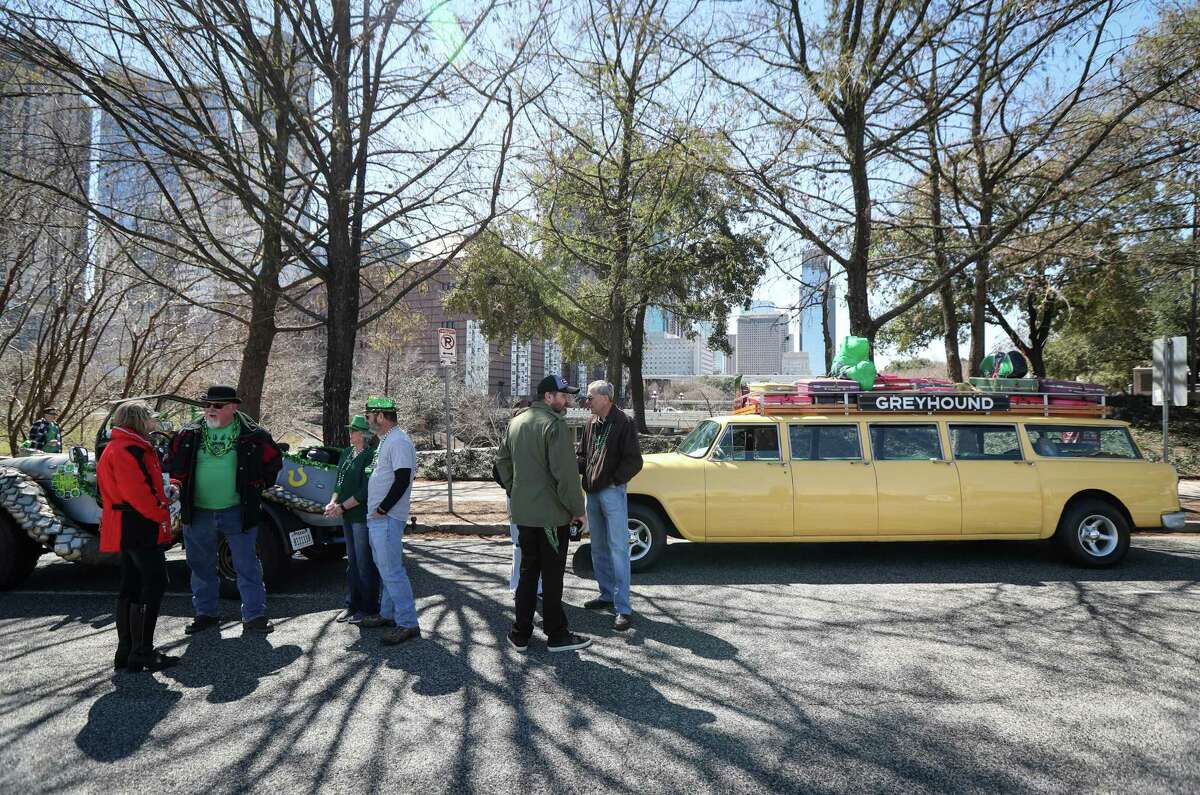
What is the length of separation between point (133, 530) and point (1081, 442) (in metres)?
8.48

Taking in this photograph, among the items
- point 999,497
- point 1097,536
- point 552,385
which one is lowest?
point 1097,536

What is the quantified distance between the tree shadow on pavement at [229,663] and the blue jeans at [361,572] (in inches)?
26.9

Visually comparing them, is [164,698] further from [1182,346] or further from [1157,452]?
[1157,452]

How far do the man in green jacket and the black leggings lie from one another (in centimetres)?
231

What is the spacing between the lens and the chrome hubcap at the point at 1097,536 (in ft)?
23.0

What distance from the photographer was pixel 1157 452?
16.6 m

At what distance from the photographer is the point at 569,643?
4754 millimetres

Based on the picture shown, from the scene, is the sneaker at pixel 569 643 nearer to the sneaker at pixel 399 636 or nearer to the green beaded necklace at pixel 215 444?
the sneaker at pixel 399 636

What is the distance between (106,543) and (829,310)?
14.0 m

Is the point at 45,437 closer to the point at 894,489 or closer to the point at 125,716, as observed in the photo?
the point at 125,716

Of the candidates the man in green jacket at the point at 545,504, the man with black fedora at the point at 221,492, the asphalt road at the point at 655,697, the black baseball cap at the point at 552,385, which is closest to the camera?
the asphalt road at the point at 655,697

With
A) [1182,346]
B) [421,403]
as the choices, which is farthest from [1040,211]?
[421,403]

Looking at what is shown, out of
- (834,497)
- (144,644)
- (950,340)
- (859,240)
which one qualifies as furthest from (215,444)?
(950,340)

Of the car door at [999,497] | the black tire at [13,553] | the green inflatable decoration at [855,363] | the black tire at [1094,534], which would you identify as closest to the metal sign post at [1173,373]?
the black tire at [1094,534]
